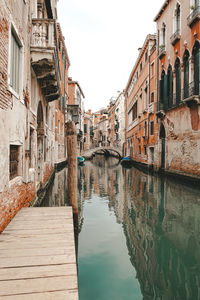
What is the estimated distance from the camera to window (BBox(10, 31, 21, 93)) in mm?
3828

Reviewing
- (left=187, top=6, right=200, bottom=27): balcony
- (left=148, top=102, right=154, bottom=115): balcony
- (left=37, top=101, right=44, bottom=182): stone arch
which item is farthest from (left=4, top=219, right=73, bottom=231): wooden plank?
(left=148, top=102, right=154, bottom=115): balcony

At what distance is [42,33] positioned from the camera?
529 centimetres

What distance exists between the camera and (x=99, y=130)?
62.2 metres

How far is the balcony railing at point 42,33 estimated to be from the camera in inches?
205

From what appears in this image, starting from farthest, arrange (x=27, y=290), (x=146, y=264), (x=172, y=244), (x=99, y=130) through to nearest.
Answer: (x=99, y=130)
(x=172, y=244)
(x=146, y=264)
(x=27, y=290)

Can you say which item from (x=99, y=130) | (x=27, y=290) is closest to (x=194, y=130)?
(x=27, y=290)

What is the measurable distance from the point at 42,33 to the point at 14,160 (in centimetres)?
304

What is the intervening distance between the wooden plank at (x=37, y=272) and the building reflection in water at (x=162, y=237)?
111cm

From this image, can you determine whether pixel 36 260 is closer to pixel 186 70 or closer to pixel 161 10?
pixel 186 70

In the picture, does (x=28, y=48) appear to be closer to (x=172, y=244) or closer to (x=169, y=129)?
(x=172, y=244)

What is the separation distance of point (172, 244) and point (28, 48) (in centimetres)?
475

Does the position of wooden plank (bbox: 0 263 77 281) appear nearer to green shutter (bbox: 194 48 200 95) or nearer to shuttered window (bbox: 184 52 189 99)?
green shutter (bbox: 194 48 200 95)

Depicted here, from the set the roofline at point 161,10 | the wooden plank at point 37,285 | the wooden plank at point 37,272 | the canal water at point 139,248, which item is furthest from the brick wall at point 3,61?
the roofline at point 161,10

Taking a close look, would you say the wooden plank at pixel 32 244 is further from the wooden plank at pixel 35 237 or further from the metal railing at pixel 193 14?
the metal railing at pixel 193 14
